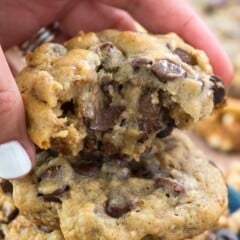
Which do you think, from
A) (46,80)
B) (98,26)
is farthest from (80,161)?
(98,26)

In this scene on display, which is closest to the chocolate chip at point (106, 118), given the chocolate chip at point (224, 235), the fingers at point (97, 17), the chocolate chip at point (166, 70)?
the chocolate chip at point (166, 70)

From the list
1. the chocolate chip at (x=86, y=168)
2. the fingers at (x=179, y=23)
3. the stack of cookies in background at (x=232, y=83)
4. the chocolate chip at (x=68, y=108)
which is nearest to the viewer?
the chocolate chip at (x=68, y=108)

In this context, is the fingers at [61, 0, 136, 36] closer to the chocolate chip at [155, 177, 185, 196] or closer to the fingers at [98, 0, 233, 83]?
the fingers at [98, 0, 233, 83]

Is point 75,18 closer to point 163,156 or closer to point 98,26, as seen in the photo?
point 98,26

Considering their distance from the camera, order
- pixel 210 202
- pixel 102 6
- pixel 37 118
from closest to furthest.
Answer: pixel 37 118 < pixel 210 202 < pixel 102 6

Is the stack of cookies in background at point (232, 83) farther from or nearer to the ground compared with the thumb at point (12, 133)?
nearer to the ground

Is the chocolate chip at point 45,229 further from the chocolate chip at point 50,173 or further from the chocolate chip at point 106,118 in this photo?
the chocolate chip at point 106,118

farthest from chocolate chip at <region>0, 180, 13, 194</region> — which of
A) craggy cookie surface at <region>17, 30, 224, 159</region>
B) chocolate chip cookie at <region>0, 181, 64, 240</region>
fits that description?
craggy cookie surface at <region>17, 30, 224, 159</region>
